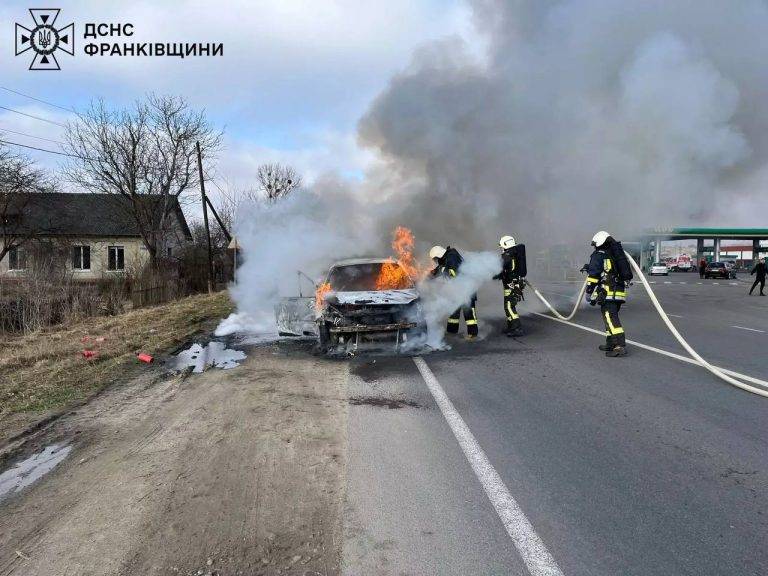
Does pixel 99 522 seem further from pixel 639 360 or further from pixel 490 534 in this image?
pixel 639 360

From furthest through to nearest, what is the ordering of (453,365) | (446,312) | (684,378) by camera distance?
(446,312), (453,365), (684,378)

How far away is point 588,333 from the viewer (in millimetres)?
10148

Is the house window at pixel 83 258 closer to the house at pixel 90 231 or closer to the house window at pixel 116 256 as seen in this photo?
the house at pixel 90 231

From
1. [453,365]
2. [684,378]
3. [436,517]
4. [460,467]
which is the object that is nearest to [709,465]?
[460,467]

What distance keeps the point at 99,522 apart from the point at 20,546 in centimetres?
39

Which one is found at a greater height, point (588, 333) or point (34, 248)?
point (34, 248)

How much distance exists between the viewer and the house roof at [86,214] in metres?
30.7

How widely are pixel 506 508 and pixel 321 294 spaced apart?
19.8 ft

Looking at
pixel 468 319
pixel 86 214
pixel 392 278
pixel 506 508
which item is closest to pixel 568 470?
pixel 506 508

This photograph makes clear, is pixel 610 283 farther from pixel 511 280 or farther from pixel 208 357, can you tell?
pixel 208 357

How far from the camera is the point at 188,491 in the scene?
11.7 feet

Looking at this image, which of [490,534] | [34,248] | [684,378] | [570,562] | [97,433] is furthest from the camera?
[34,248]

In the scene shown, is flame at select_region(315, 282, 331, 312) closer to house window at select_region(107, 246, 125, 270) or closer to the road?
the road

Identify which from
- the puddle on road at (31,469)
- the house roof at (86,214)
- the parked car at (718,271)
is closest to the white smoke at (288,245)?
the puddle on road at (31,469)
